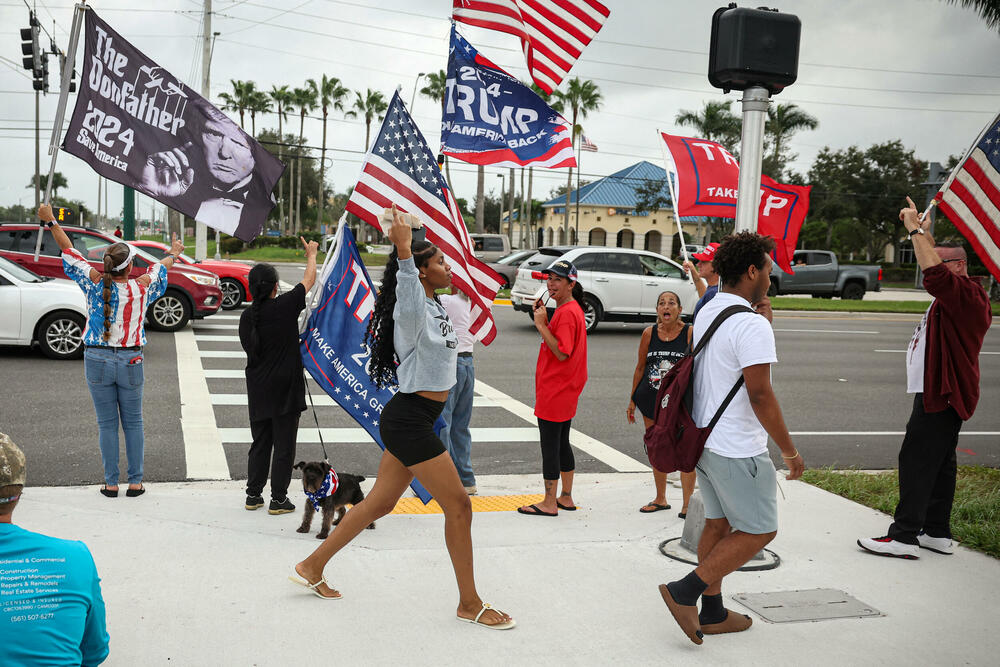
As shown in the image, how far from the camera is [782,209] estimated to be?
21.1 feet

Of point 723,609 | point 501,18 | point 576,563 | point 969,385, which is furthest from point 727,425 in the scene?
point 501,18

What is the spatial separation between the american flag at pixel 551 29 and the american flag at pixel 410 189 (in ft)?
8.48

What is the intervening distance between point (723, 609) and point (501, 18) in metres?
5.38

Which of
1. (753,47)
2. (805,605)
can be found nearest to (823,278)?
(753,47)

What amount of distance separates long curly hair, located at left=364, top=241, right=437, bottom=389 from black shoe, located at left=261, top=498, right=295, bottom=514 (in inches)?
79.3

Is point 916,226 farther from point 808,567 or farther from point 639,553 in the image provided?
point 639,553

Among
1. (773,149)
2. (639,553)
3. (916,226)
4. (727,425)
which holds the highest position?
(773,149)

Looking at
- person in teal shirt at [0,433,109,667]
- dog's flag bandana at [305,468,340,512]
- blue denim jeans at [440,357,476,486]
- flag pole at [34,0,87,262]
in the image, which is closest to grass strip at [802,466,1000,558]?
blue denim jeans at [440,357,476,486]

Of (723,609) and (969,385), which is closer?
(723,609)

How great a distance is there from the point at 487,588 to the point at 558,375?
5.83 ft

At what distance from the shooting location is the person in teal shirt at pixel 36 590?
206 centimetres

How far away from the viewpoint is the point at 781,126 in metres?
56.4

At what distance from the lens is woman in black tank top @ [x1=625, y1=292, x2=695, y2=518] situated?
5723mm

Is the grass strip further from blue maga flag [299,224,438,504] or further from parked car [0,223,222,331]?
parked car [0,223,222,331]
